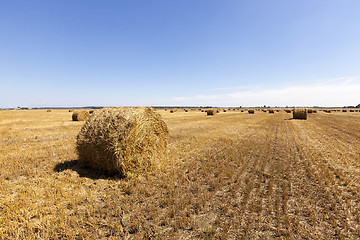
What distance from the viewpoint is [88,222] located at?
142 inches

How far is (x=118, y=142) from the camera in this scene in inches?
235

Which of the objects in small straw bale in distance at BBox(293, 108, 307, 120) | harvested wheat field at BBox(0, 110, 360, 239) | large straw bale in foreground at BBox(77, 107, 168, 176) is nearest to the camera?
harvested wheat field at BBox(0, 110, 360, 239)

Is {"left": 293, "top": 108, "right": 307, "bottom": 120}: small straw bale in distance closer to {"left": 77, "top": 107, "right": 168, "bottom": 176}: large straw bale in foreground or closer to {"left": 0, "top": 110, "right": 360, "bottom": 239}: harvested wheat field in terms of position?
{"left": 0, "top": 110, "right": 360, "bottom": 239}: harvested wheat field

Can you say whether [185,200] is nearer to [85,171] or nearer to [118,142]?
[118,142]

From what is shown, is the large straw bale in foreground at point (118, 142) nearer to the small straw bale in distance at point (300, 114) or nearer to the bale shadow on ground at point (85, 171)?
the bale shadow on ground at point (85, 171)

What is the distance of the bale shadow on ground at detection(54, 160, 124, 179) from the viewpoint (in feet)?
20.0

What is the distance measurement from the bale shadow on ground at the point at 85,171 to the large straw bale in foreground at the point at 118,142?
0.67ft

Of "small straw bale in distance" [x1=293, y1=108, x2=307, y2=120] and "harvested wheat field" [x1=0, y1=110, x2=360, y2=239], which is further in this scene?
"small straw bale in distance" [x1=293, y1=108, x2=307, y2=120]

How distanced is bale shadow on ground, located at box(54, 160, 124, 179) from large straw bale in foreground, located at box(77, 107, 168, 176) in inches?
8.0

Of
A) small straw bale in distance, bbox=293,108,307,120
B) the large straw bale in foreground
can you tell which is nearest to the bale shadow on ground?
the large straw bale in foreground

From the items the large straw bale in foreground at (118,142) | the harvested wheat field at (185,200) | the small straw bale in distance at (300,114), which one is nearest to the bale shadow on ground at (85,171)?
the harvested wheat field at (185,200)

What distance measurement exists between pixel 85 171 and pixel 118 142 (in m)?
2.06

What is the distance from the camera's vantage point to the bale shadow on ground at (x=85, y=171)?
6.11 metres

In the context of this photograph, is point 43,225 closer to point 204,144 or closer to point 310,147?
point 204,144
